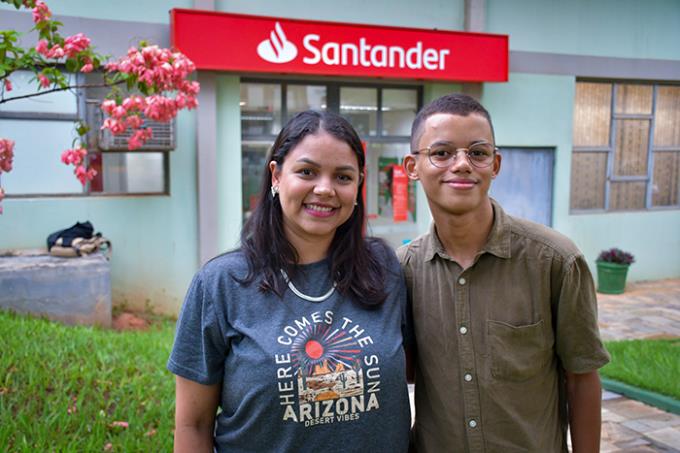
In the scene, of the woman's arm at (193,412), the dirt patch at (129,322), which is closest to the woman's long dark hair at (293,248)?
the woman's arm at (193,412)

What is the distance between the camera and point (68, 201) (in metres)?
6.91

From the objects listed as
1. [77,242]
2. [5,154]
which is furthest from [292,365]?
[77,242]

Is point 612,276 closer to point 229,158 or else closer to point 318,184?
point 229,158

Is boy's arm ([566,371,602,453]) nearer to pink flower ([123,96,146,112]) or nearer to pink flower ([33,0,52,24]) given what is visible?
pink flower ([33,0,52,24])

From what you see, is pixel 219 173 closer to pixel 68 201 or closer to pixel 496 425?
pixel 68 201

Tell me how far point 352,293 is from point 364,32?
6.33 metres

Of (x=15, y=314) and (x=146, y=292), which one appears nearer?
(x=15, y=314)

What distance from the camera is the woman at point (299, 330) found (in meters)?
1.72

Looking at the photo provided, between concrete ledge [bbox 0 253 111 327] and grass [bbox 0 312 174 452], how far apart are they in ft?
1.57

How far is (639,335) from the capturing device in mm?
7023

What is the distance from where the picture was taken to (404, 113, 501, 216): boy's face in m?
1.91

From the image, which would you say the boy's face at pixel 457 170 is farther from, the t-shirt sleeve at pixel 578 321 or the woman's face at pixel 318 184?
the t-shirt sleeve at pixel 578 321

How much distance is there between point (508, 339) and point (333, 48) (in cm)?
619

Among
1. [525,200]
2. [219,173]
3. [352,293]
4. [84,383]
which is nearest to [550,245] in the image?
[352,293]
